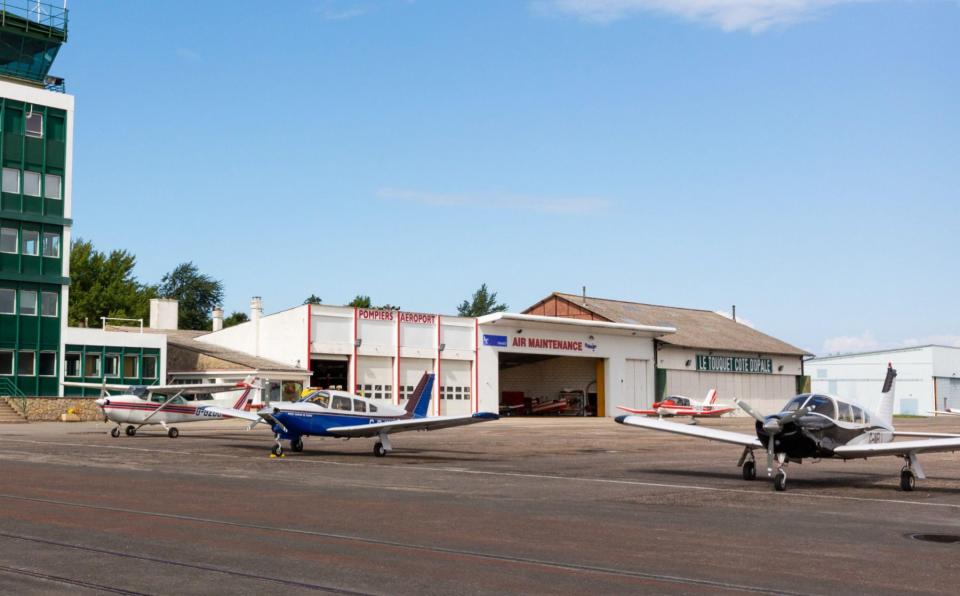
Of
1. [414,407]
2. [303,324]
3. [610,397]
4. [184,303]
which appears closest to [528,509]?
→ [414,407]

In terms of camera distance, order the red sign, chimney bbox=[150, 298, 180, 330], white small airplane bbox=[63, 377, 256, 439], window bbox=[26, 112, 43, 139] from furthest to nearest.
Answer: chimney bbox=[150, 298, 180, 330] → the red sign → window bbox=[26, 112, 43, 139] → white small airplane bbox=[63, 377, 256, 439]

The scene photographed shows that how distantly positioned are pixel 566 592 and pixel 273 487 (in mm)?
10154

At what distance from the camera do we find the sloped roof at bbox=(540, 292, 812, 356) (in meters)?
77.4

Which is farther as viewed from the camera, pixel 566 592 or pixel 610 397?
pixel 610 397

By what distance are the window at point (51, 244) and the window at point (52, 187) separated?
6.95ft

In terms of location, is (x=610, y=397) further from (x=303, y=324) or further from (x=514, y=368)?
(x=303, y=324)

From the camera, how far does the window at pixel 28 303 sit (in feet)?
171

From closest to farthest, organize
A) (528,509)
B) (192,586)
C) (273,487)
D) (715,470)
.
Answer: (192,586) < (528,509) < (273,487) < (715,470)

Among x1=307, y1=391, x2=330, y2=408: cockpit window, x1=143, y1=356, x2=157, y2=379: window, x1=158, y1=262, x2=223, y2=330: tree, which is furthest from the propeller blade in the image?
x1=158, y1=262, x2=223, y2=330: tree

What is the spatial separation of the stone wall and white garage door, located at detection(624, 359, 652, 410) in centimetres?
3715

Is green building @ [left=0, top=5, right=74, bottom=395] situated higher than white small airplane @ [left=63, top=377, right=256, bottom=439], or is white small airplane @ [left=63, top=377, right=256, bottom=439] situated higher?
green building @ [left=0, top=5, right=74, bottom=395]

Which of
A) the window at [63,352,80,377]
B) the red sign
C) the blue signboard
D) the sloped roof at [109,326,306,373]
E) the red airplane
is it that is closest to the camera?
the window at [63,352,80,377]

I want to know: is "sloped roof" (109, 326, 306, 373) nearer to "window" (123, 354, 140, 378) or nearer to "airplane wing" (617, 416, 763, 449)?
"window" (123, 354, 140, 378)

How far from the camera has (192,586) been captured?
320 inches
